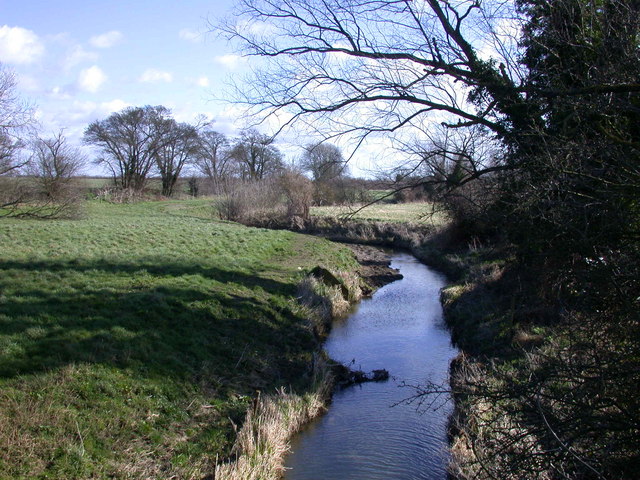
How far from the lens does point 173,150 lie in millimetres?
59594

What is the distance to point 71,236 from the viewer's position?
20.4m

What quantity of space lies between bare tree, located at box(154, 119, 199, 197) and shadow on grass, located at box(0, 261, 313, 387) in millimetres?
45210

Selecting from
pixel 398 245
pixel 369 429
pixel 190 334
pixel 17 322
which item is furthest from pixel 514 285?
pixel 398 245

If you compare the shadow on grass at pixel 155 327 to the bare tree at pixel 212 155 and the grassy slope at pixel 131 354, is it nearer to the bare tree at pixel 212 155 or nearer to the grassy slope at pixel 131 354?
the grassy slope at pixel 131 354

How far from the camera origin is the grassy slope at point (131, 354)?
277 inches

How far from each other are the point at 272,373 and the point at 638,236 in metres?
7.71

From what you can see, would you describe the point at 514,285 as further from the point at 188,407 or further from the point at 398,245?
the point at 398,245

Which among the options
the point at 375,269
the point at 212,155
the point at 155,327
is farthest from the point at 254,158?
the point at 155,327

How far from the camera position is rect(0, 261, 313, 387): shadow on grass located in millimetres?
8992

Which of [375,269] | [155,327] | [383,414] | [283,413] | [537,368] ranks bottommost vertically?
[383,414]

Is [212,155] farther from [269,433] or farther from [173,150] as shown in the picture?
[269,433]

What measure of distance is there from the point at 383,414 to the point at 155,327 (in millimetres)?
4751

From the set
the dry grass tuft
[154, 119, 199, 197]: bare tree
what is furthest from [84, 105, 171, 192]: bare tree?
the dry grass tuft

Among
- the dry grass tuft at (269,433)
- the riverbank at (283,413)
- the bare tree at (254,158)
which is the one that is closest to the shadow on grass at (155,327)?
the riverbank at (283,413)
